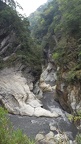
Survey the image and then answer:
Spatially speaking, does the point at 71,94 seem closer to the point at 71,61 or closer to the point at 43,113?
the point at 43,113

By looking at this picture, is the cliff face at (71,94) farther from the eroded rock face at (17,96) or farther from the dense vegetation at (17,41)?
the dense vegetation at (17,41)

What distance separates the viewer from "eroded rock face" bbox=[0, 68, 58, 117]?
18.4 m

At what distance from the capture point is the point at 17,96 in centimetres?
2005

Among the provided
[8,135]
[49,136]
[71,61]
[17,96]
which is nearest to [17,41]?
[17,96]

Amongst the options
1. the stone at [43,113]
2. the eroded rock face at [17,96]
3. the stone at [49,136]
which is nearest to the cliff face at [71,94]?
the stone at [43,113]

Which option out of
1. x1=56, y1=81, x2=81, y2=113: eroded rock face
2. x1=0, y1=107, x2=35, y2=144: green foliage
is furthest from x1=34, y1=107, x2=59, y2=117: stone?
x1=0, y1=107, x2=35, y2=144: green foliage

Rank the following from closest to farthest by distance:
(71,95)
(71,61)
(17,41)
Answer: (71,95) < (71,61) < (17,41)

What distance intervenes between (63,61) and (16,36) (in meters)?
8.71

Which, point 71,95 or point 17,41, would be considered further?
point 17,41

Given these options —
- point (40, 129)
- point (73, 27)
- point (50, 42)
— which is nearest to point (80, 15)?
point (73, 27)

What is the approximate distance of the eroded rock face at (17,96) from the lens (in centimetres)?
1838

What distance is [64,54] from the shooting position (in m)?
19.6

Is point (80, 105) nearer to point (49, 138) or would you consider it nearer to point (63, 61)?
point (49, 138)

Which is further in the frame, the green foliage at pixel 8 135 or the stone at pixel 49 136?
the stone at pixel 49 136
